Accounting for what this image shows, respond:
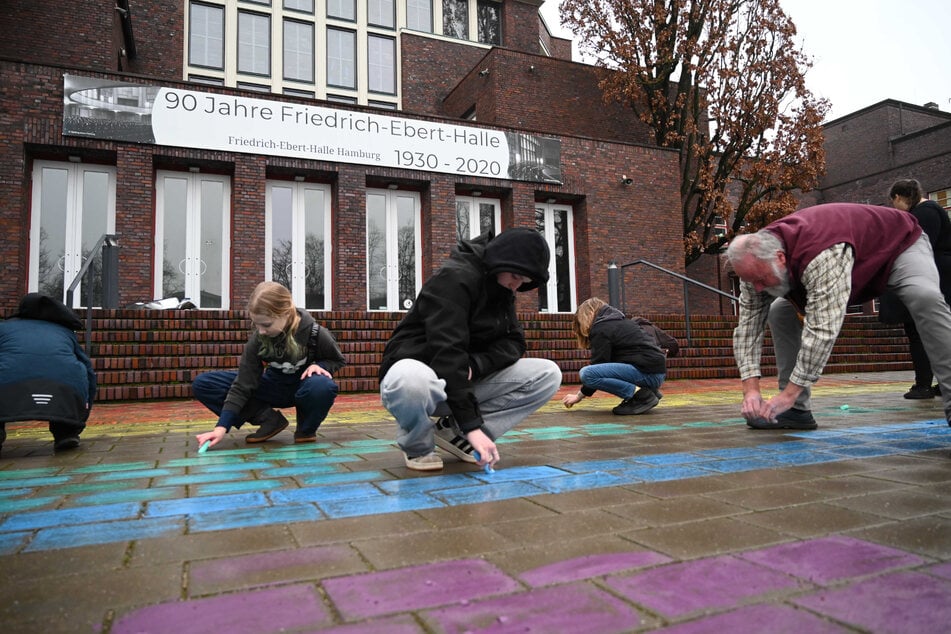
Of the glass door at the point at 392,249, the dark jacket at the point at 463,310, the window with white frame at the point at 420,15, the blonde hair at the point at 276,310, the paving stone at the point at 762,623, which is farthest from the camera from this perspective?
the window with white frame at the point at 420,15

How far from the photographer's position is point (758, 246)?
3.16 metres

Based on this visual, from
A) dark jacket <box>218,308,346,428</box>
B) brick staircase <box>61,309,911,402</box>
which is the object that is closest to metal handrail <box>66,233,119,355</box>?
brick staircase <box>61,309,911,402</box>

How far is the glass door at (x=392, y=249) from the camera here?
13.7 metres

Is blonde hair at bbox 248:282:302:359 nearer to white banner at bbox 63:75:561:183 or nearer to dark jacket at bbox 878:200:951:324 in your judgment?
dark jacket at bbox 878:200:951:324

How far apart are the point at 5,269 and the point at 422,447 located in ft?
36.0

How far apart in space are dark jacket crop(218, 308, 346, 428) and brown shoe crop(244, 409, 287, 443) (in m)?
0.28

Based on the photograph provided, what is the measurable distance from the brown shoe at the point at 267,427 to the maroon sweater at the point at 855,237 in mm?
3251

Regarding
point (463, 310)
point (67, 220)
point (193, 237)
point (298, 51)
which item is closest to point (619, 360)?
point (463, 310)

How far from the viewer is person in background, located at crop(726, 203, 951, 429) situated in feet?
9.96

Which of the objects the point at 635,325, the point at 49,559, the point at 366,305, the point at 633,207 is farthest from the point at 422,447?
the point at 633,207

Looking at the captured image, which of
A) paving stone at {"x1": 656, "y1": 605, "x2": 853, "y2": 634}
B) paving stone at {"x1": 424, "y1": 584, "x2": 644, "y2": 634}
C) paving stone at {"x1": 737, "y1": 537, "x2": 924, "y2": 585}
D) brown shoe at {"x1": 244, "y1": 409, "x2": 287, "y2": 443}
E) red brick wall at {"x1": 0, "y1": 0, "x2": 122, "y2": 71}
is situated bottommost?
paving stone at {"x1": 737, "y1": 537, "x2": 924, "y2": 585}

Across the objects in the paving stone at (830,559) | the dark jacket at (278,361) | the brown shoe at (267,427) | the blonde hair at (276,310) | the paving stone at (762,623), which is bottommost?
the paving stone at (830,559)

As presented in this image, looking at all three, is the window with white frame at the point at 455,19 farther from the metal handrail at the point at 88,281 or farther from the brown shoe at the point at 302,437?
the brown shoe at the point at 302,437

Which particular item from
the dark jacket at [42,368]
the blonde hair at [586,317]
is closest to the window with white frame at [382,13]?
the blonde hair at [586,317]
